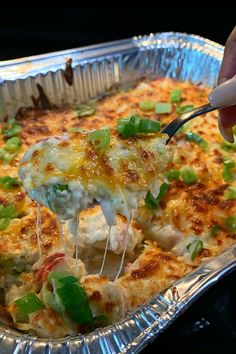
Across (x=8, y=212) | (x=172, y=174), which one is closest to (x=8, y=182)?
(x=8, y=212)

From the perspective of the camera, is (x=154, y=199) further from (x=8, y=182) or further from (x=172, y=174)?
(x=8, y=182)

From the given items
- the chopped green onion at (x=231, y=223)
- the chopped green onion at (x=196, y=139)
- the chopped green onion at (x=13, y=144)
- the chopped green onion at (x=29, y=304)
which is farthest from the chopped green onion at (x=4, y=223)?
the chopped green onion at (x=196, y=139)

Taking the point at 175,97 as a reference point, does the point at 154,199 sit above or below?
below

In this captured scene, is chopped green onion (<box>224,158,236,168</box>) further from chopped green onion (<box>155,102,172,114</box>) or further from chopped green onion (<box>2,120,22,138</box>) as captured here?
chopped green onion (<box>2,120,22,138</box>)

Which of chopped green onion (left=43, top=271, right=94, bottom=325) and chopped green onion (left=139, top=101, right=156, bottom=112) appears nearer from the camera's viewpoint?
chopped green onion (left=43, top=271, right=94, bottom=325)

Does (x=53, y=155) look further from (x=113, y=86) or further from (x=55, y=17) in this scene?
(x=55, y=17)

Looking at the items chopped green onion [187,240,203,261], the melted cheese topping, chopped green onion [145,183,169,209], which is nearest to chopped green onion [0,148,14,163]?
the melted cheese topping

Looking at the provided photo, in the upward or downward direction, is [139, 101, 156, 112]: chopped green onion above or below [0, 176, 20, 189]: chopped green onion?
above
